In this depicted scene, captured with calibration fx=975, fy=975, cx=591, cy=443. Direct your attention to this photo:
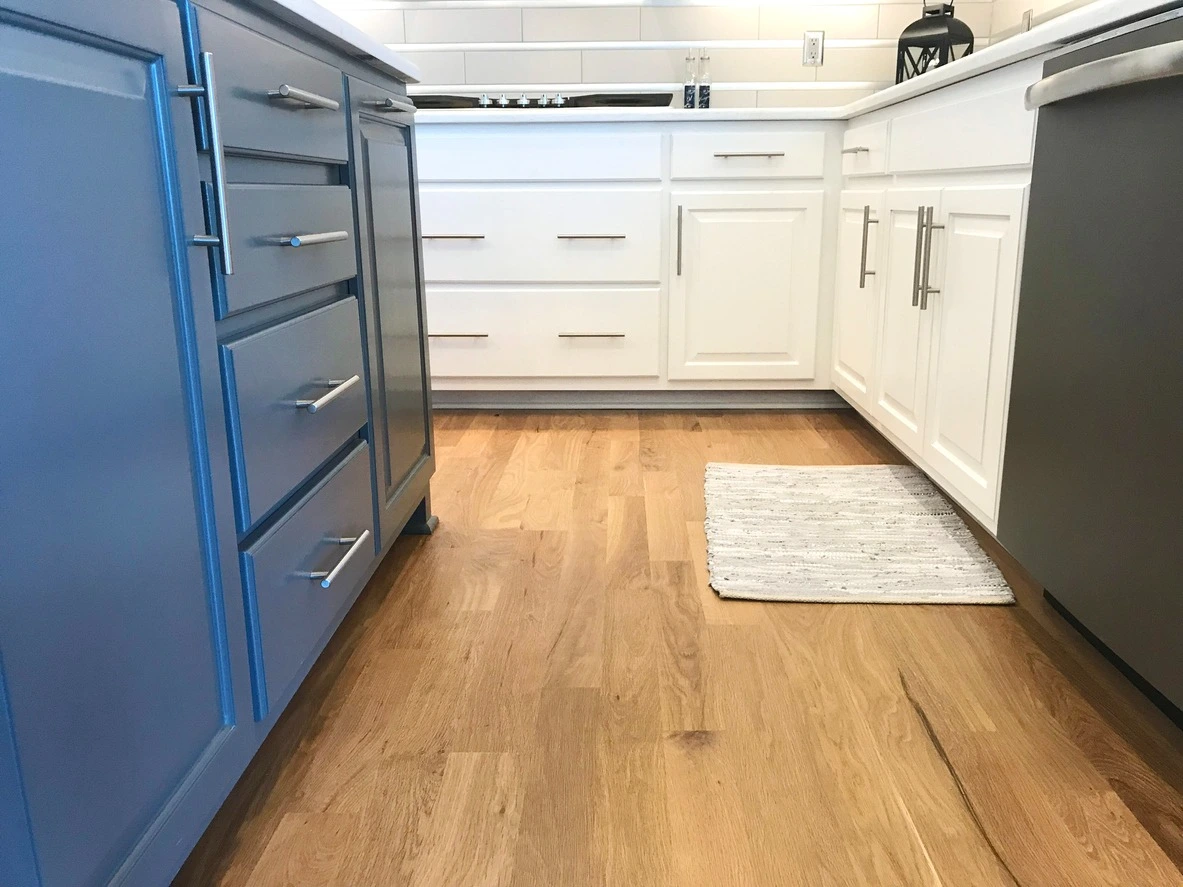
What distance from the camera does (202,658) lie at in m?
0.96

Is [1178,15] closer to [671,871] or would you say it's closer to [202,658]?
[671,871]

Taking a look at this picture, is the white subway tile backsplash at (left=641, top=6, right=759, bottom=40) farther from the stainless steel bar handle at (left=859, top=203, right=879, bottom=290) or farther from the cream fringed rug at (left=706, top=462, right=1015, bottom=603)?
the cream fringed rug at (left=706, top=462, right=1015, bottom=603)

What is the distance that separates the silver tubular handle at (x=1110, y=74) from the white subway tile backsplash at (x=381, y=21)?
7.96 feet

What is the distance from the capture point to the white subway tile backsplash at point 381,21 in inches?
130

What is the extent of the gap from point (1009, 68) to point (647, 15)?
187 cm

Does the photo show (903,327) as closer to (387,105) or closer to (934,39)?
(934,39)

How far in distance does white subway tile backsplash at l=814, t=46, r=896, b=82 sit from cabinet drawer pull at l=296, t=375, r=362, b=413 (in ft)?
7.99

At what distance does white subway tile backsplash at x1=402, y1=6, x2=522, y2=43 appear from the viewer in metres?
3.29

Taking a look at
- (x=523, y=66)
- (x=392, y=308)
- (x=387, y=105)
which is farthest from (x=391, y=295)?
(x=523, y=66)

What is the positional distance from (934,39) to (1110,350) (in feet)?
6.39

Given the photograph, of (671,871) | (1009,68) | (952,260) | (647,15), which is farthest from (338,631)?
(647,15)

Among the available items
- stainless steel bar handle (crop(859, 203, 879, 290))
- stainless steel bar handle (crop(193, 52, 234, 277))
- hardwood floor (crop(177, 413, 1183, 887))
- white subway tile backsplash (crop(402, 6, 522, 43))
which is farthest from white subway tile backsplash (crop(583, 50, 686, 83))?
stainless steel bar handle (crop(193, 52, 234, 277))

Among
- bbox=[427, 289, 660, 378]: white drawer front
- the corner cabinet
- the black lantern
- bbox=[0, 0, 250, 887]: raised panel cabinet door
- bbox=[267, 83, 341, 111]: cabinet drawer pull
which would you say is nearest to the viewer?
bbox=[0, 0, 250, 887]: raised panel cabinet door

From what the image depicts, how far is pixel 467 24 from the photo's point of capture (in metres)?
3.29
